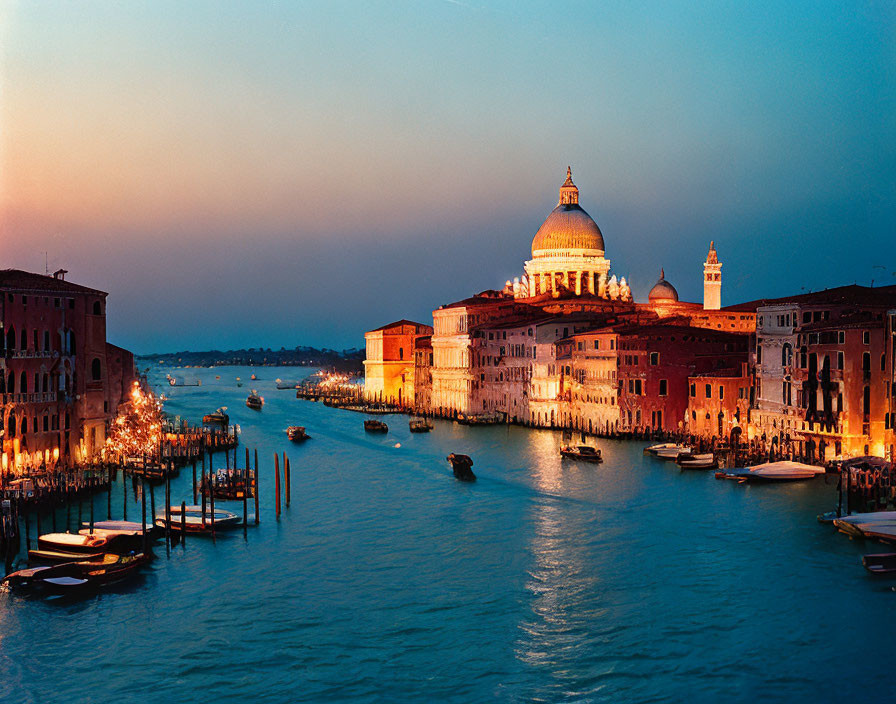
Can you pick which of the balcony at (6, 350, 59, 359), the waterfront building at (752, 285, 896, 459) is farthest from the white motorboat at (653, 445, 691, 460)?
the balcony at (6, 350, 59, 359)

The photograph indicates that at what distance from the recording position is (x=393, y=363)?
249 ft

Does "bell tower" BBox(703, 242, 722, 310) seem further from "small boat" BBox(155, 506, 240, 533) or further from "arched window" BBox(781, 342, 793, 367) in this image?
"small boat" BBox(155, 506, 240, 533)

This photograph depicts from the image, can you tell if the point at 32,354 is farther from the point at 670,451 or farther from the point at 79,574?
the point at 670,451

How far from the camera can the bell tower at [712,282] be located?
72312mm

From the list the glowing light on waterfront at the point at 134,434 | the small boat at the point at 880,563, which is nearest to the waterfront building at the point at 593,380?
the glowing light on waterfront at the point at 134,434

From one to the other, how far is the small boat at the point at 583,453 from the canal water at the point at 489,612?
7503mm

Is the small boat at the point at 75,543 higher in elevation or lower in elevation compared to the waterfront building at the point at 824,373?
lower

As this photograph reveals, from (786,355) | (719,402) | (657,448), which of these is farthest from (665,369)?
(786,355)

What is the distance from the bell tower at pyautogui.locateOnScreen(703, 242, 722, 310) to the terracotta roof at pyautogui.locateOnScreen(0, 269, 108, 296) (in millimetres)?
48584

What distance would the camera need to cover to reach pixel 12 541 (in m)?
21.9

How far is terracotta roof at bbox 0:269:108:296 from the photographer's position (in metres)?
29.1

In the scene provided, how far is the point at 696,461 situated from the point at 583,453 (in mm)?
4071

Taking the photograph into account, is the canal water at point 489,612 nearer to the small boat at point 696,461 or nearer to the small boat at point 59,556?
the small boat at point 59,556

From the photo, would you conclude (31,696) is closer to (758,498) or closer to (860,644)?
(860,644)
